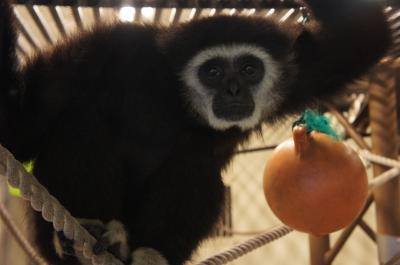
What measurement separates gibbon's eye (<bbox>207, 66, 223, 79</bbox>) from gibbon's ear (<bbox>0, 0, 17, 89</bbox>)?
728 millimetres

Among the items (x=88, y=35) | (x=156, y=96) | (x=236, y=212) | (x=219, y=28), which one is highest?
(x=88, y=35)

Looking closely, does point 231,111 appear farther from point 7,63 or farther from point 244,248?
point 7,63

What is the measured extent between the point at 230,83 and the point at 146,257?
0.72 meters

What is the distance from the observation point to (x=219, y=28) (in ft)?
5.67

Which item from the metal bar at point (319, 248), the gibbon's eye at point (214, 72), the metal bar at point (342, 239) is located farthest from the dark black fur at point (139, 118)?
the metal bar at point (319, 248)

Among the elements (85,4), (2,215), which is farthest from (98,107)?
(2,215)

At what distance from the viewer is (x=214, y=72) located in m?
1.83

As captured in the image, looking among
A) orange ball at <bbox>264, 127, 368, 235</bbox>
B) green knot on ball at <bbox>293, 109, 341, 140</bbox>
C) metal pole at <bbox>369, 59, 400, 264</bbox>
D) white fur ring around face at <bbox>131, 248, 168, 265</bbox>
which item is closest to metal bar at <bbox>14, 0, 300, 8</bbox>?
green knot on ball at <bbox>293, 109, 341, 140</bbox>

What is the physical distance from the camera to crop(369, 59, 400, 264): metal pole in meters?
2.85

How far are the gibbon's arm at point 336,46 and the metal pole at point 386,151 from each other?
36.2 inches

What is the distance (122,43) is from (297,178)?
764 mm

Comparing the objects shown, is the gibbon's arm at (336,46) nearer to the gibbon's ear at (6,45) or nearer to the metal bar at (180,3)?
the metal bar at (180,3)

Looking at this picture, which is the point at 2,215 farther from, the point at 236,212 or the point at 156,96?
the point at 236,212

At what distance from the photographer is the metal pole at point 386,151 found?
2.85 m
